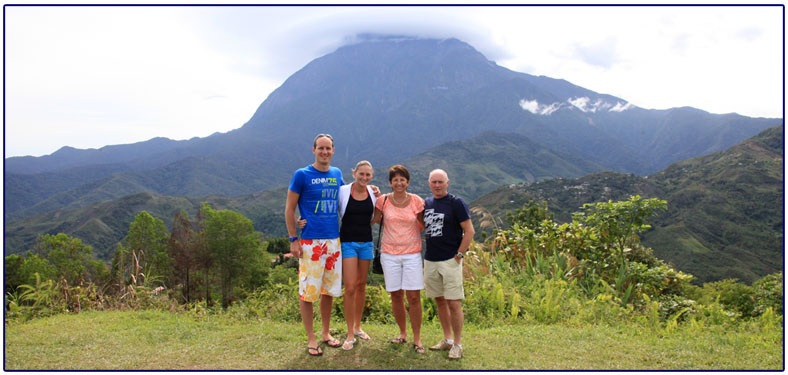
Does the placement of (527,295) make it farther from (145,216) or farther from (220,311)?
(145,216)

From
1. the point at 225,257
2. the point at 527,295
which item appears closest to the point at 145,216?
the point at 225,257

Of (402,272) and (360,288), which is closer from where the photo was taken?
(402,272)

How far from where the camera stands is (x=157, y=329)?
4.84 m

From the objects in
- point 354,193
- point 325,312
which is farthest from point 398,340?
point 354,193

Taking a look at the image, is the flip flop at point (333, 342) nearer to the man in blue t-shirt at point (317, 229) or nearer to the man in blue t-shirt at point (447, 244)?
the man in blue t-shirt at point (317, 229)

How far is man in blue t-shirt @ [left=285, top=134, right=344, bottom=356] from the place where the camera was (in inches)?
154

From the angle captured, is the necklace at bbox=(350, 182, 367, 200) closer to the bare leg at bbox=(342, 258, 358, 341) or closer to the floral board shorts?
A: the floral board shorts

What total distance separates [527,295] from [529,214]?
4.88 metres

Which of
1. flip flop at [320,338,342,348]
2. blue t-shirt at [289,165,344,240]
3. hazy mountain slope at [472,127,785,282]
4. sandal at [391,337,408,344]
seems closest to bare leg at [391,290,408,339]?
sandal at [391,337,408,344]

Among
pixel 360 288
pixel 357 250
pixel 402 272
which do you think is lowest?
pixel 360 288

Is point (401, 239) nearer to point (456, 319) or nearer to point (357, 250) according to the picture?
point (357, 250)

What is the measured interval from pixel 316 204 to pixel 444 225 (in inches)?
42.0

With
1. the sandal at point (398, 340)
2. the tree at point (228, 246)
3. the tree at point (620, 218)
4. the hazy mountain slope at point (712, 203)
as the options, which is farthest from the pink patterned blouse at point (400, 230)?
the hazy mountain slope at point (712, 203)

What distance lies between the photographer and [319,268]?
13.0ft
